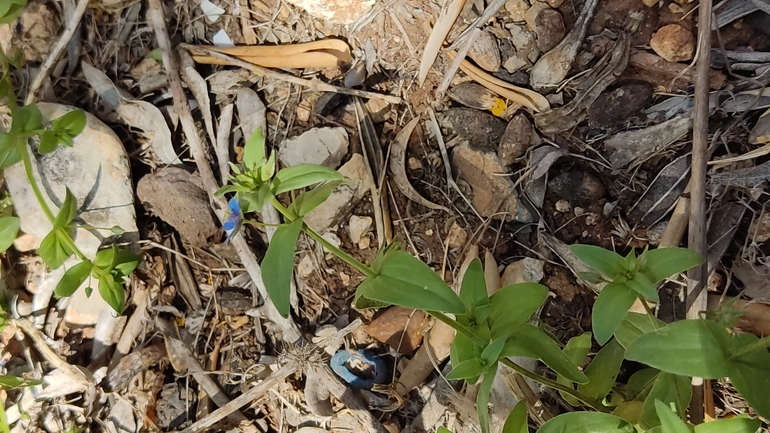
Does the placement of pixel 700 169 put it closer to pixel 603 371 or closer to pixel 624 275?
pixel 624 275

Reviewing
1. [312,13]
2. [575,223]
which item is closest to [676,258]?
[575,223]

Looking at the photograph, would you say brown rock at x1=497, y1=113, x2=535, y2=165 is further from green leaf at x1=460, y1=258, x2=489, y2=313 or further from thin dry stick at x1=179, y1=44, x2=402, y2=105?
green leaf at x1=460, y1=258, x2=489, y2=313

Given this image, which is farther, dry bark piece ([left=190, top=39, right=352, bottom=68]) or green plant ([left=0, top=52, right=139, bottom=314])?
dry bark piece ([left=190, top=39, right=352, bottom=68])

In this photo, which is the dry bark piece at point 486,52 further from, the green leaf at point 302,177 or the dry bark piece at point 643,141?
the green leaf at point 302,177

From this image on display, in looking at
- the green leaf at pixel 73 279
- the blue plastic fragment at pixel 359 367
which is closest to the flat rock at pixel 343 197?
the blue plastic fragment at pixel 359 367

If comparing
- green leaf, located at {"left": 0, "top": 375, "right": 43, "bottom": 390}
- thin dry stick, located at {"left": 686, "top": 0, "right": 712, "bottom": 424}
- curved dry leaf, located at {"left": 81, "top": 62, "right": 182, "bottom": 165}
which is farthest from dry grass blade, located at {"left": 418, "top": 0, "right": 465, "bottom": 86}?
green leaf, located at {"left": 0, "top": 375, "right": 43, "bottom": 390}

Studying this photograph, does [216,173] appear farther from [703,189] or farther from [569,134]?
[703,189]

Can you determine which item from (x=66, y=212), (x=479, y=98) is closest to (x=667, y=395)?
(x=479, y=98)
